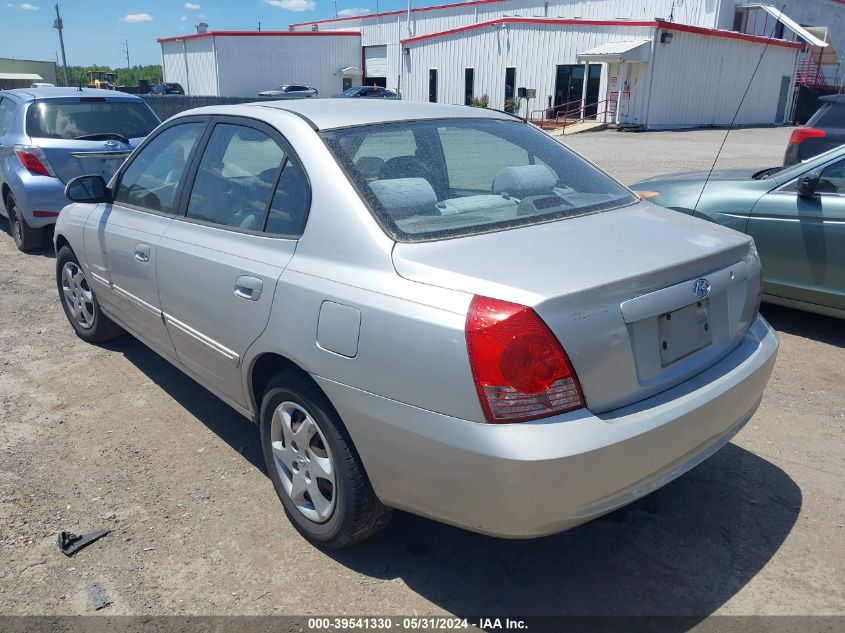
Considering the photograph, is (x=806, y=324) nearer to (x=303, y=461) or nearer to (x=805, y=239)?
(x=805, y=239)

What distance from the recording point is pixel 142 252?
376 centimetres

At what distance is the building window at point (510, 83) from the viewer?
112 feet

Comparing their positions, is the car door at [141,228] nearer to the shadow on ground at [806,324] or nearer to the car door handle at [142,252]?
the car door handle at [142,252]

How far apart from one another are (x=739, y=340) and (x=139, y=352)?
13.3 feet

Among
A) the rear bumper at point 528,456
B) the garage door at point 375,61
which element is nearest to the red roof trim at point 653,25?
the garage door at point 375,61

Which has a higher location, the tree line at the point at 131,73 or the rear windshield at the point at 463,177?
the tree line at the point at 131,73

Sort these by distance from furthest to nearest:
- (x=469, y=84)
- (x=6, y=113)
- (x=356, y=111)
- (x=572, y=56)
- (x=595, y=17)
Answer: (x=595, y=17)
(x=469, y=84)
(x=572, y=56)
(x=6, y=113)
(x=356, y=111)

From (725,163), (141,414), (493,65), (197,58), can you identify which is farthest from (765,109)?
(141,414)

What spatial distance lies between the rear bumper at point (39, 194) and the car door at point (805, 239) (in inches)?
263

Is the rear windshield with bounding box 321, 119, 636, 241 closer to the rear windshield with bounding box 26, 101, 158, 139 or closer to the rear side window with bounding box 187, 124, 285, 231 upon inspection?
the rear side window with bounding box 187, 124, 285, 231

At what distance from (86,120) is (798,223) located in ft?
23.5

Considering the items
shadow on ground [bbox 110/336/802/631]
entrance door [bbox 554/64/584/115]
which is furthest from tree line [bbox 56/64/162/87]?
shadow on ground [bbox 110/336/802/631]

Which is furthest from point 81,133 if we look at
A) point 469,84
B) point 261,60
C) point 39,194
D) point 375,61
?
point 375,61

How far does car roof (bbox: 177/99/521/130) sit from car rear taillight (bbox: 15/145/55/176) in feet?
15.0
